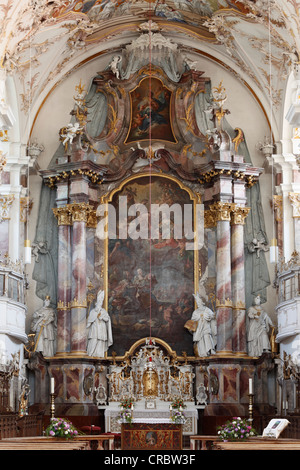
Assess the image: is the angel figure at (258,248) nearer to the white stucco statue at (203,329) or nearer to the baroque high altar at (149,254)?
the baroque high altar at (149,254)

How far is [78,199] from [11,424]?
7.83 metres

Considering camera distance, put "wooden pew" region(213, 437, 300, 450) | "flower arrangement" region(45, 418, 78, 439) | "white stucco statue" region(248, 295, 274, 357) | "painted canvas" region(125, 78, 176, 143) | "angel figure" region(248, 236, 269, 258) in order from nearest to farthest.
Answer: "wooden pew" region(213, 437, 300, 450)
"flower arrangement" region(45, 418, 78, 439)
"white stucco statue" region(248, 295, 274, 357)
"angel figure" region(248, 236, 269, 258)
"painted canvas" region(125, 78, 176, 143)

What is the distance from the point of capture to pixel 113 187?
25969mm

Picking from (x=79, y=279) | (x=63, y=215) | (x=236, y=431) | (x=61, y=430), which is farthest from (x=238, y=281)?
(x=61, y=430)

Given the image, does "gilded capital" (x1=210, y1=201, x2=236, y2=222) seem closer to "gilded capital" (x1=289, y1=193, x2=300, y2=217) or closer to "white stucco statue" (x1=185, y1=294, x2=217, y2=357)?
"gilded capital" (x1=289, y1=193, x2=300, y2=217)

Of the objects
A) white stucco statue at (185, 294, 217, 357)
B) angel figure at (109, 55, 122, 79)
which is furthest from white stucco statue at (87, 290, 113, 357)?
angel figure at (109, 55, 122, 79)

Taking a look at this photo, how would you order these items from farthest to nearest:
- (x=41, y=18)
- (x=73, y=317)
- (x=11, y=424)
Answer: (x=73, y=317) → (x=41, y=18) → (x=11, y=424)

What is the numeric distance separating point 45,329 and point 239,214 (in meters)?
6.31

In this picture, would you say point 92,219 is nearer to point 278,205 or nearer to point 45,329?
point 45,329

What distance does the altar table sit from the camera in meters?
19.4

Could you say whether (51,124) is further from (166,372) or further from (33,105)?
(166,372)

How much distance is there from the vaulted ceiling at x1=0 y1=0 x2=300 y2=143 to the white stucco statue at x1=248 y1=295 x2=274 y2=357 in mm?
5516

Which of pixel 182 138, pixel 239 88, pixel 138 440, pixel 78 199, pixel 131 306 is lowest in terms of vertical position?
pixel 138 440

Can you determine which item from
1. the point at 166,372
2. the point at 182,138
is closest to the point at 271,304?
the point at 166,372
